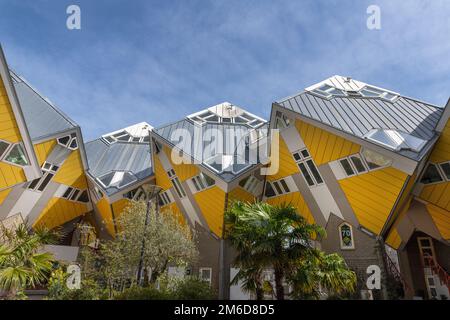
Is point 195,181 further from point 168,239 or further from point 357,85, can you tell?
point 357,85

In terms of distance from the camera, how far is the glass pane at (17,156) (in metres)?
14.7

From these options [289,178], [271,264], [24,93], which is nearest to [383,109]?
[289,178]

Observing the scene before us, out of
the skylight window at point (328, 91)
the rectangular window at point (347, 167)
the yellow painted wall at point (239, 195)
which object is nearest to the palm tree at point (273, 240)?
the rectangular window at point (347, 167)

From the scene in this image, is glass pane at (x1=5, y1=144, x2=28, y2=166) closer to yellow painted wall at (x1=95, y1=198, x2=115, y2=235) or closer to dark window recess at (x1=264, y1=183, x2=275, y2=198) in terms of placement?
yellow painted wall at (x1=95, y1=198, x2=115, y2=235)

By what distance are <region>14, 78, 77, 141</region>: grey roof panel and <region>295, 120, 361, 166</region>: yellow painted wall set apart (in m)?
17.2

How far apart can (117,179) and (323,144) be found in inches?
635

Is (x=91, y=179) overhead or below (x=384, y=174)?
overhead

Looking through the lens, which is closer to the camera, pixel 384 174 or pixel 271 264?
pixel 271 264

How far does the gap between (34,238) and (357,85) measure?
21839 millimetres

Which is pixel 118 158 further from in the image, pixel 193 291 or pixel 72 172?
pixel 193 291

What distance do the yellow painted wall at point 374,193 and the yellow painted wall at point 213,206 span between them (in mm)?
7484

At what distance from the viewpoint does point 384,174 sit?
13977 mm

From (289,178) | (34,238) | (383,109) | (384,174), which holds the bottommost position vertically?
(34,238)

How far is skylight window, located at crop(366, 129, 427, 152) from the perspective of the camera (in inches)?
520
